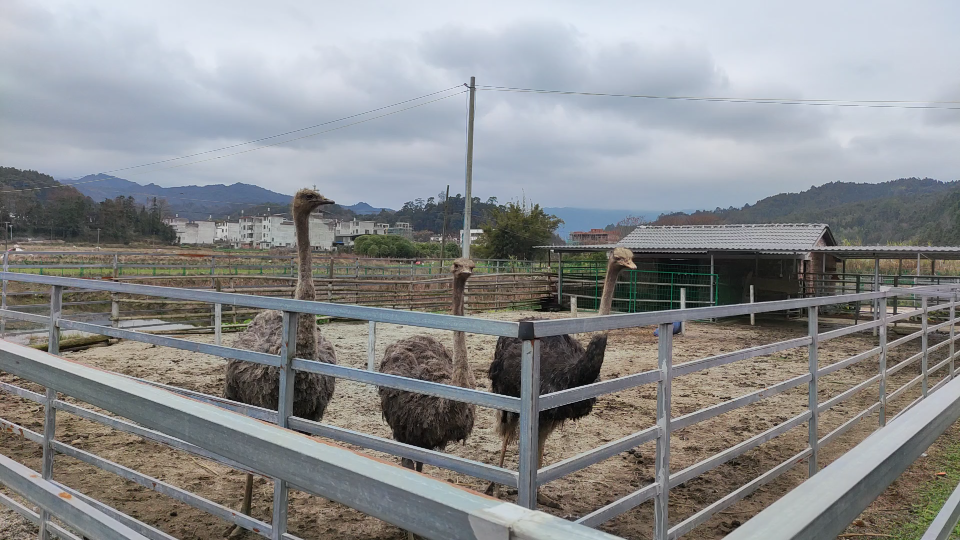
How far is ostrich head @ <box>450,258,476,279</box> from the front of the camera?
4227 mm

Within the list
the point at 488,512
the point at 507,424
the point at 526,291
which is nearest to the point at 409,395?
the point at 507,424

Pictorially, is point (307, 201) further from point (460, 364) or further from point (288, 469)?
point (288, 469)

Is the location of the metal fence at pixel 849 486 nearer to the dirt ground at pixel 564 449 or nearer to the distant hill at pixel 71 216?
the dirt ground at pixel 564 449

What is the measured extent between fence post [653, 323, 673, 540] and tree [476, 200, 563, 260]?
105 feet

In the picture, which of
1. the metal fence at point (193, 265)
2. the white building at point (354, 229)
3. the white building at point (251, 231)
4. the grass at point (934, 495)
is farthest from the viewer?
the white building at point (354, 229)

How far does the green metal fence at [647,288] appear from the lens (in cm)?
1762

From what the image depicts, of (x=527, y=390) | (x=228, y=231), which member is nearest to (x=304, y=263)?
(x=527, y=390)

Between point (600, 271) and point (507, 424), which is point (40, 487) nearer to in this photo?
point (507, 424)

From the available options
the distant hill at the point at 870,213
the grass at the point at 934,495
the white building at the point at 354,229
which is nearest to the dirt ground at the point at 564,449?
the grass at the point at 934,495

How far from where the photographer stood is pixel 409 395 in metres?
3.83

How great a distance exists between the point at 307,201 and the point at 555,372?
2297mm

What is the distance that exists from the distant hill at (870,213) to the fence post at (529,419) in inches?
1205

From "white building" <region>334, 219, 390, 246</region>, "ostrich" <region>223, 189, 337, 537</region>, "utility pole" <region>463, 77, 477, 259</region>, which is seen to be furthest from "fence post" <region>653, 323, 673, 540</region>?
"white building" <region>334, 219, 390, 246</region>

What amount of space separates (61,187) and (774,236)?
126 feet
